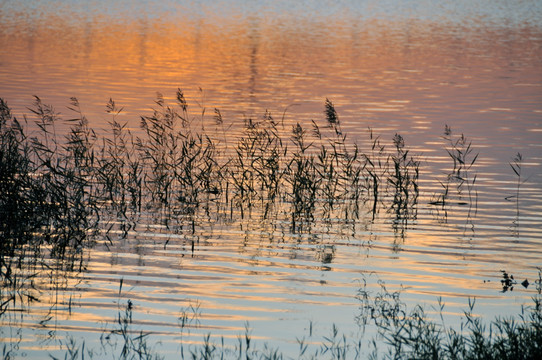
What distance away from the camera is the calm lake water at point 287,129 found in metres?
10.4

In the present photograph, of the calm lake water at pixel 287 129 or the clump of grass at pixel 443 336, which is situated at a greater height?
the calm lake water at pixel 287 129

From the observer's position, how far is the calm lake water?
34.1 feet

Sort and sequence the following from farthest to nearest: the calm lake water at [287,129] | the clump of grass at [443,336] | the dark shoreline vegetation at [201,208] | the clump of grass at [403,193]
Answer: the clump of grass at [403,193] → the calm lake water at [287,129] → the dark shoreline vegetation at [201,208] → the clump of grass at [443,336]

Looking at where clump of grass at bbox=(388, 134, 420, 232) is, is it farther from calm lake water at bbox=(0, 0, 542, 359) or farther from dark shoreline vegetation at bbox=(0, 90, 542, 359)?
calm lake water at bbox=(0, 0, 542, 359)

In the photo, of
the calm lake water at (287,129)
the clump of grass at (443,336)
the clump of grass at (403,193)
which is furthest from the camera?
the clump of grass at (403,193)

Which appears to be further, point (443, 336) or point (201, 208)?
point (201, 208)

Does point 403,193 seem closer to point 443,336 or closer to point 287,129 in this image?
point 287,129

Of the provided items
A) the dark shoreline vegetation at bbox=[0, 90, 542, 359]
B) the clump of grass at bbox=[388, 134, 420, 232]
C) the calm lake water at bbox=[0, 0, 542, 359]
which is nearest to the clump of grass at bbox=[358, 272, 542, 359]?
the dark shoreline vegetation at bbox=[0, 90, 542, 359]

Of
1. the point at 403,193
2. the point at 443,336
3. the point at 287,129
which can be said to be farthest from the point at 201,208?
the point at 287,129

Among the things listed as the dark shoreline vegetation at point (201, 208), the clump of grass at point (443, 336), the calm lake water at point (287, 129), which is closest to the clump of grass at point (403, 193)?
the dark shoreline vegetation at point (201, 208)

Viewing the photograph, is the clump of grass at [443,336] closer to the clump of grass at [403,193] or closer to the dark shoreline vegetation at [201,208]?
the dark shoreline vegetation at [201,208]

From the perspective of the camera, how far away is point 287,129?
25281 mm

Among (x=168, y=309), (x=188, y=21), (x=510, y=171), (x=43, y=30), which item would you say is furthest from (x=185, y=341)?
(x=188, y=21)

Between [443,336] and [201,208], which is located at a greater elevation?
[201,208]
